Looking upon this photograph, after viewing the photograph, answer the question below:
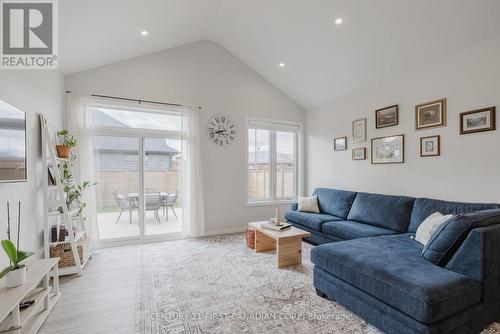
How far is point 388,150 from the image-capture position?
360 cm

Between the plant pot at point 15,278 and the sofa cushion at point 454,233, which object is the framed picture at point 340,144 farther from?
the plant pot at point 15,278

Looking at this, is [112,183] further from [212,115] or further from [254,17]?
[254,17]

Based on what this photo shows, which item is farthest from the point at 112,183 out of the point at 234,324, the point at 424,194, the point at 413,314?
the point at 424,194

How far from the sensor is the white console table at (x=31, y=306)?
1451mm

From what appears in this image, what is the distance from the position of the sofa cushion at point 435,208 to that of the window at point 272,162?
2.58 meters

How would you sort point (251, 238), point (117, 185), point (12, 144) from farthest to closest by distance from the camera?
1. point (117, 185)
2. point (251, 238)
3. point (12, 144)

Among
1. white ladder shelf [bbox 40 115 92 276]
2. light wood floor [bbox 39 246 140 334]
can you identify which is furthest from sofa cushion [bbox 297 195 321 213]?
white ladder shelf [bbox 40 115 92 276]

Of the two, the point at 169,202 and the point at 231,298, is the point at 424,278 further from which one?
the point at 169,202

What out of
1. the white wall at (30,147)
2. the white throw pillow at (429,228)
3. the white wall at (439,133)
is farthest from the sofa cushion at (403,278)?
the white wall at (30,147)

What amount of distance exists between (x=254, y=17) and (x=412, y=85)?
8.05 ft

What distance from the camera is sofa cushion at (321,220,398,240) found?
2.96 m

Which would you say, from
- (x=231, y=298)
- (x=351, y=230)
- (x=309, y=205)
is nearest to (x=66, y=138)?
(x=231, y=298)

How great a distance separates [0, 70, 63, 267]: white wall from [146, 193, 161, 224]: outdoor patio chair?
146cm

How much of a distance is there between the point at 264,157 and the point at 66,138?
335 cm
